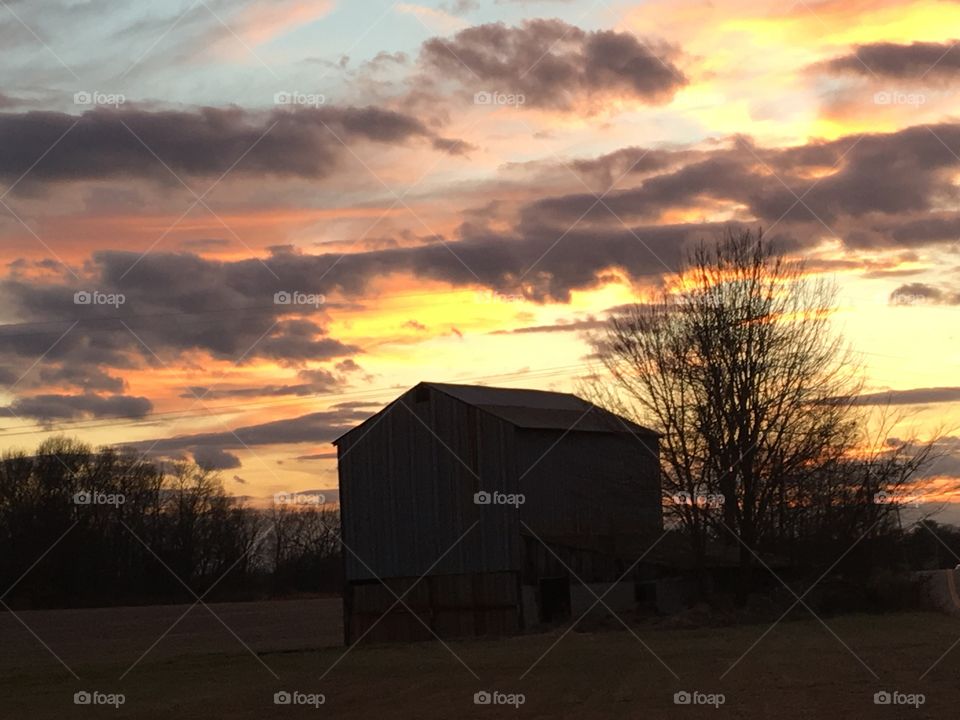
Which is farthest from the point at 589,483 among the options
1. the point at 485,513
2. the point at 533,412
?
the point at 485,513

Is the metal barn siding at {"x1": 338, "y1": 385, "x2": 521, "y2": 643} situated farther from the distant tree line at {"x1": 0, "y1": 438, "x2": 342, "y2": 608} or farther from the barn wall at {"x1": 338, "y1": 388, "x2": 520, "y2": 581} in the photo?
the distant tree line at {"x1": 0, "y1": 438, "x2": 342, "y2": 608}

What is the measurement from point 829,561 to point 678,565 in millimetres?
5097

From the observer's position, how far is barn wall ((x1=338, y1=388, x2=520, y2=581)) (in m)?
41.2

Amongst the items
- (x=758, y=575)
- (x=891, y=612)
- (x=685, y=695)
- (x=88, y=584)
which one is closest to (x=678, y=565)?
(x=758, y=575)

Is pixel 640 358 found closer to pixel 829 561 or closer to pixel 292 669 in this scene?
pixel 829 561

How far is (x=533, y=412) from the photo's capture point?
147 feet

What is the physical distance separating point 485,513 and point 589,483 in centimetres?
449

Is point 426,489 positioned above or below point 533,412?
below

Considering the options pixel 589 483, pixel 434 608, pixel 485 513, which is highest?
pixel 589 483

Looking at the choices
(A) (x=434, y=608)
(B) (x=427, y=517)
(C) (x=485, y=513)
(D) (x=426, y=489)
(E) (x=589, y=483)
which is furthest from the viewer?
(E) (x=589, y=483)

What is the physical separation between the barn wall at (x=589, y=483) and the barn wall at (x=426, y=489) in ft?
3.09

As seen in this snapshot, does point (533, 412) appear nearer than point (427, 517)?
No

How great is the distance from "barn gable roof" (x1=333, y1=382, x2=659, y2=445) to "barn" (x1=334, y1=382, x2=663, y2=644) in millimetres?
82

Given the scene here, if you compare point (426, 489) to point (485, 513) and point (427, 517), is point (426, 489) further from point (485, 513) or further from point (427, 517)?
point (485, 513)
